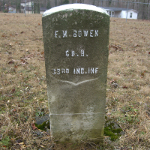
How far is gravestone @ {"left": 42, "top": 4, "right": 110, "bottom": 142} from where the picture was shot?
6.08ft

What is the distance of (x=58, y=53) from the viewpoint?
1978 mm

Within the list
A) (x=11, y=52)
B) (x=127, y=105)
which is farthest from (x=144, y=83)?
(x=11, y=52)

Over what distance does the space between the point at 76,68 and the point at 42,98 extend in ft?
6.05

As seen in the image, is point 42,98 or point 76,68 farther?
point 42,98

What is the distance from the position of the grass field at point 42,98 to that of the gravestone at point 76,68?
33 centimetres

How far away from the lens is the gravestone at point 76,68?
73.0 inches

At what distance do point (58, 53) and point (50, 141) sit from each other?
1351 millimetres

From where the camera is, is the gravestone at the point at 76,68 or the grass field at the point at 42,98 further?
the grass field at the point at 42,98

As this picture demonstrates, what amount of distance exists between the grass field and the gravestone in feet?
1.08

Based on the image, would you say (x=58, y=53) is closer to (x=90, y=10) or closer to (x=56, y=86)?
(x=56, y=86)

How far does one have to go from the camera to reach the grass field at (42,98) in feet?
7.81

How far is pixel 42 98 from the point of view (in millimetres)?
3605

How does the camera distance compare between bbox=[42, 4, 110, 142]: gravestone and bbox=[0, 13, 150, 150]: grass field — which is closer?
A: bbox=[42, 4, 110, 142]: gravestone

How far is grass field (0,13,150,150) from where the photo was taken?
2.38m
